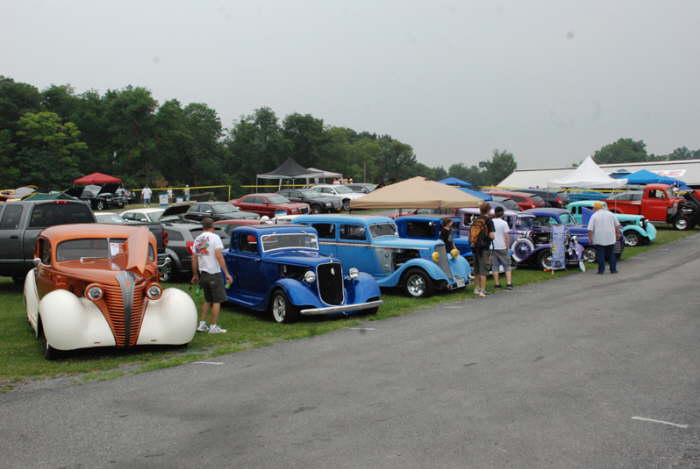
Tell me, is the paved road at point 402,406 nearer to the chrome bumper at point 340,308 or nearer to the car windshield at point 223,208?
the chrome bumper at point 340,308

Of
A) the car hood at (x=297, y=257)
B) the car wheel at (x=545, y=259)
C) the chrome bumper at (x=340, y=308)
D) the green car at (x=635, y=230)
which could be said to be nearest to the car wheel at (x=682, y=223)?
the green car at (x=635, y=230)

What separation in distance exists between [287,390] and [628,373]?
12.8ft

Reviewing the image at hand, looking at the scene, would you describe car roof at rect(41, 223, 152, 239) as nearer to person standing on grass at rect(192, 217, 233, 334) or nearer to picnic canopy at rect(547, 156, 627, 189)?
person standing on grass at rect(192, 217, 233, 334)

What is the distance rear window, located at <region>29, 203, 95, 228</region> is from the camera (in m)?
13.3

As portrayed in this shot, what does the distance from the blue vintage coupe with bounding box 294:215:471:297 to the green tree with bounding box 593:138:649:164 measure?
174789mm

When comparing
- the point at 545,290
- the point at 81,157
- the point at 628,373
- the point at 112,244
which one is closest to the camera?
the point at 628,373

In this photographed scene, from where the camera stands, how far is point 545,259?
17688 millimetres

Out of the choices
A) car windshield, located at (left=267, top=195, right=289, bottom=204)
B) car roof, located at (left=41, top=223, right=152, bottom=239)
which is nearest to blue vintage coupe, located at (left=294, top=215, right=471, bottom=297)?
car roof, located at (left=41, top=223, right=152, bottom=239)

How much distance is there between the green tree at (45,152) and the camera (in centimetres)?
6031

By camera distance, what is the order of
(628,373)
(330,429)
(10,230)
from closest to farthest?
(330,429)
(628,373)
(10,230)

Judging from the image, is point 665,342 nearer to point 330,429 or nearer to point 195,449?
point 330,429

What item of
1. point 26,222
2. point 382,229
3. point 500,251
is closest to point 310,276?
point 382,229

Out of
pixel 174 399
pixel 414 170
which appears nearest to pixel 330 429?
pixel 174 399

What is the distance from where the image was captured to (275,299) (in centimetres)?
1098
